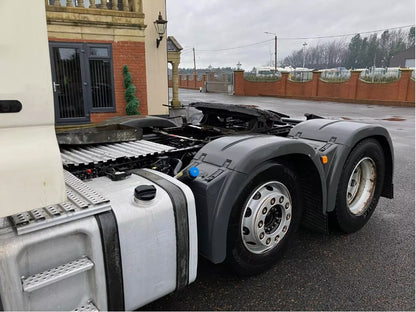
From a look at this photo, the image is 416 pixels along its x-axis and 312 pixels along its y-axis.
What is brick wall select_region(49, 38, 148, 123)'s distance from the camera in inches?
444

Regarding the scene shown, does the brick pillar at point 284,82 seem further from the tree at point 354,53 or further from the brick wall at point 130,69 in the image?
the tree at point 354,53

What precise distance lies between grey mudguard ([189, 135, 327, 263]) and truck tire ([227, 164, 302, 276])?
135 millimetres

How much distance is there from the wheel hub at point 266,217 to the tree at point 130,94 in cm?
891

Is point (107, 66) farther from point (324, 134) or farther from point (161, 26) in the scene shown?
point (324, 134)

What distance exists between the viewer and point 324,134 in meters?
3.70

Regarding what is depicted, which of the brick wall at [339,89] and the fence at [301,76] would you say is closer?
the brick wall at [339,89]

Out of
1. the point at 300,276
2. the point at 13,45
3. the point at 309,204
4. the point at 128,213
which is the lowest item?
the point at 300,276

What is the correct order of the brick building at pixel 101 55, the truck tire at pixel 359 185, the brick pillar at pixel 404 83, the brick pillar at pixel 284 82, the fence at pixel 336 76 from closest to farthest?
the truck tire at pixel 359 185 → the brick building at pixel 101 55 → the brick pillar at pixel 404 83 → the fence at pixel 336 76 → the brick pillar at pixel 284 82

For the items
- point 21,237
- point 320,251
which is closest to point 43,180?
point 21,237

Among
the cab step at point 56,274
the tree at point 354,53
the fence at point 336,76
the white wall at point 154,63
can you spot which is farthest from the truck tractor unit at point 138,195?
the tree at point 354,53

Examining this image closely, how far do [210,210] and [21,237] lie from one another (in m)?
1.25

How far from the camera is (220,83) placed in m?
41.1

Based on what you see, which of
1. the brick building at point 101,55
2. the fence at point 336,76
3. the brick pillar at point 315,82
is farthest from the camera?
the brick pillar at point 315,82

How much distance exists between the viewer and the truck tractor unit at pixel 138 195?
1586 mm
